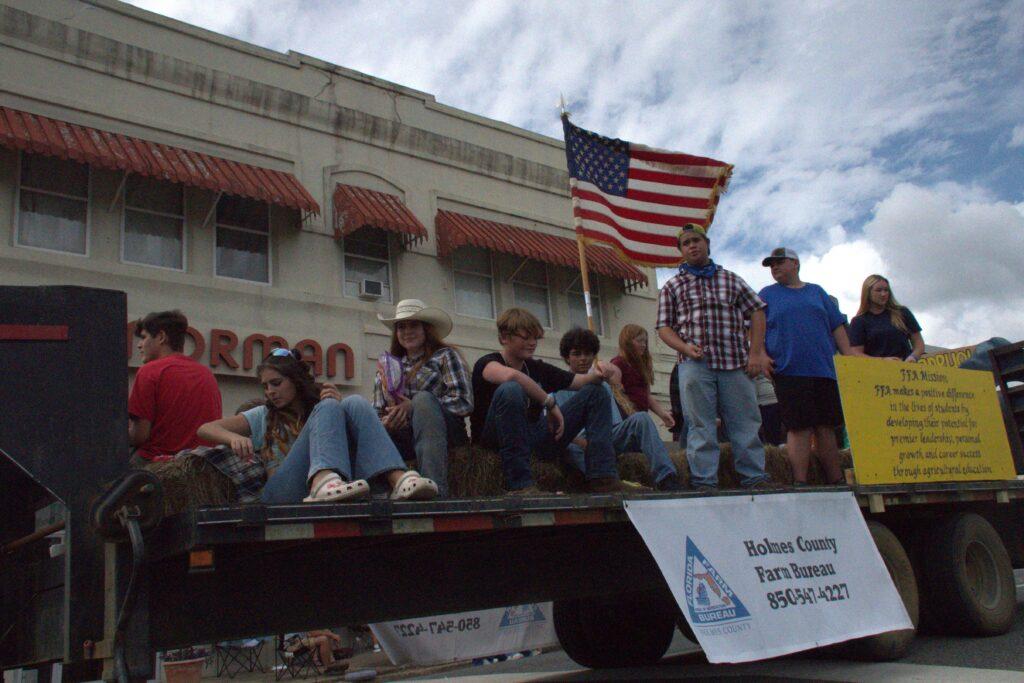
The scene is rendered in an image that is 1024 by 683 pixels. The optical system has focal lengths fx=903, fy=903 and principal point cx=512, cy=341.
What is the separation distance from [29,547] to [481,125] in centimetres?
1385

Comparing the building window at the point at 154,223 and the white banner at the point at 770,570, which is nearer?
the white banner at the point at 770,570

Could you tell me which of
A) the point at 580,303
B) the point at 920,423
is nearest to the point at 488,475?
the point at 920,423

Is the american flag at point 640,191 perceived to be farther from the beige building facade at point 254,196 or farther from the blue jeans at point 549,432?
the blue jeans at point 549,432

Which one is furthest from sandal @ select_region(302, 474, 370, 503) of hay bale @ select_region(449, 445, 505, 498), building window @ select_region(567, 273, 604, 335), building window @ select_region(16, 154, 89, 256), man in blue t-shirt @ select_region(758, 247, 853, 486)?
building window @ select_region(567, 273, 604, 335)

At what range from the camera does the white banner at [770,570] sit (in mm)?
4160

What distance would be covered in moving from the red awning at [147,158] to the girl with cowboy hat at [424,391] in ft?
25.7

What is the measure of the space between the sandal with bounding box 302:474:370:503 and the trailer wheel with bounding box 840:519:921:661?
137 inches

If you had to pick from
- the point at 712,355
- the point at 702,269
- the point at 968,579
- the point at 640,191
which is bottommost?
the point at 968,579

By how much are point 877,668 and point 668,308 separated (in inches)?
102

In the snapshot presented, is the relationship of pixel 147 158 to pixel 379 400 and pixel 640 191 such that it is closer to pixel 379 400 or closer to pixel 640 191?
pixel 640 191

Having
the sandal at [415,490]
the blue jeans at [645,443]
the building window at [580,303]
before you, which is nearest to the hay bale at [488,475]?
the blue jeans at [645,443]

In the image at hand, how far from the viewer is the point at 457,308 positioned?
1580 centimetres

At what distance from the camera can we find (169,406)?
4652mm

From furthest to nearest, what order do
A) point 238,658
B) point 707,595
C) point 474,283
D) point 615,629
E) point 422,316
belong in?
point 474,283 < point 238,658 < point 615,629 < point 422,316 < point 707,595
